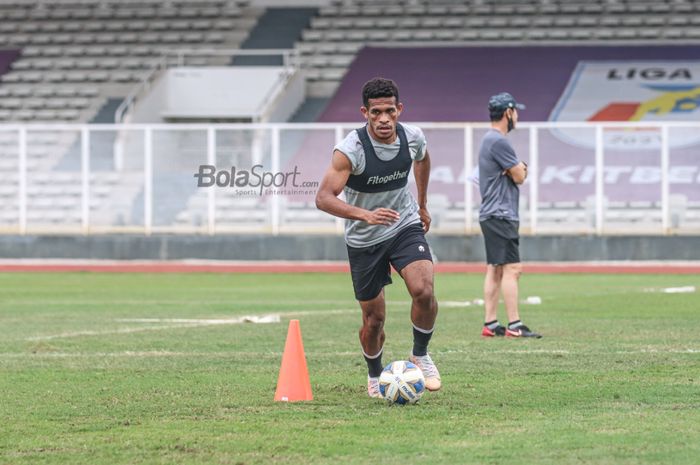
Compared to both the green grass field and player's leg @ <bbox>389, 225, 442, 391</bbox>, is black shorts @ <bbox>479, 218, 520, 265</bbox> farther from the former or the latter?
player's leg @ <bbox>389, 225, 442, 391</bbox>

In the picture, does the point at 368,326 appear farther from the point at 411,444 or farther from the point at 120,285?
the point at 120,285

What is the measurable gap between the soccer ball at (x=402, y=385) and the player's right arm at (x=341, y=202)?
0.90 m

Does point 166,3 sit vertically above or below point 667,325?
above

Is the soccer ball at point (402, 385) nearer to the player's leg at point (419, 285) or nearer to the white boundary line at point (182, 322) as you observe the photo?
the player's leg at point (419, 285)

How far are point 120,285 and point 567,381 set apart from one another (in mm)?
14188

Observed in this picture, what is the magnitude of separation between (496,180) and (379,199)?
14.9ft

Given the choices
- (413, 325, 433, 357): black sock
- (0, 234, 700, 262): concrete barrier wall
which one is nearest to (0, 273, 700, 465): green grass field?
(413, 325, 433, 357): black sock

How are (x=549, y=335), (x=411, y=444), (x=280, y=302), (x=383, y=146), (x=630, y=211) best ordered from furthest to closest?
(x=630, y=211) < (x=280, y=302) < (x=549, y=335) < (x=383, y=146) < (x=411, y=444)

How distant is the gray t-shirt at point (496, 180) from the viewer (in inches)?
518

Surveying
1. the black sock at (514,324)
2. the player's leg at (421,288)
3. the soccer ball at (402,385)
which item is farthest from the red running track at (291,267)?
the soccer ball at (402,385)

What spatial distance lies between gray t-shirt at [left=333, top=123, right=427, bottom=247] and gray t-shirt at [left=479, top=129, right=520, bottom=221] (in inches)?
160

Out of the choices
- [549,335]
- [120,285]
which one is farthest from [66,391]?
[120,285]

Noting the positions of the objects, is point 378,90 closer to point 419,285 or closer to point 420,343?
point 419,285

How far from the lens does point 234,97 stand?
39031 mm
